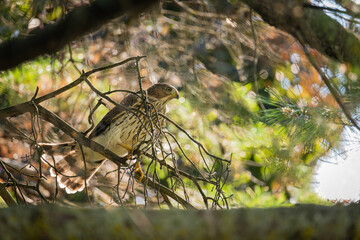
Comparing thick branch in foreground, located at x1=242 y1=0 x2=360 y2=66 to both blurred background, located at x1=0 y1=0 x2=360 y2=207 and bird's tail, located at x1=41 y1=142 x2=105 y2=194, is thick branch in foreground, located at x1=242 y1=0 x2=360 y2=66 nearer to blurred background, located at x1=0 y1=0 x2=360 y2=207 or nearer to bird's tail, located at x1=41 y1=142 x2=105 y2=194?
blurred background, located at x1=0 y1=0 x2=360 y2=207

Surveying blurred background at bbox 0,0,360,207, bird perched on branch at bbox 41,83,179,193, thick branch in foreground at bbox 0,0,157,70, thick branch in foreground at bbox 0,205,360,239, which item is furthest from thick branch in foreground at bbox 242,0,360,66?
bird perched on branch at bbox 41,83,179,193

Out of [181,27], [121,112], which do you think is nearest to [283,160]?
[121,112]

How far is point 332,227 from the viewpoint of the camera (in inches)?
49.6

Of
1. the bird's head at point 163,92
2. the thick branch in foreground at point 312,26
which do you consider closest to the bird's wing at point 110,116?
the bird's head at point 163,92

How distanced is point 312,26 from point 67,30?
86cm

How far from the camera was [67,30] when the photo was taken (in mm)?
1430

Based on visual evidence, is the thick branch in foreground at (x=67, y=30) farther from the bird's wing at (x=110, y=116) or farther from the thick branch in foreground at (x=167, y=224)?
the bird's wing at (x=110, y=116)

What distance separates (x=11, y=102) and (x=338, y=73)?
2.84 meters

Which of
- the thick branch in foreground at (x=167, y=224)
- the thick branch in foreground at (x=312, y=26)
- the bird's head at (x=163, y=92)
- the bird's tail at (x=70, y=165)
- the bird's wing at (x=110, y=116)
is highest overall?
Answer: the bird's head at (x=163, y=92)

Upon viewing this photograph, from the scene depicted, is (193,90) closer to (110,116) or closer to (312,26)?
(110,116)

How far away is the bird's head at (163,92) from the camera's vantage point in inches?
163

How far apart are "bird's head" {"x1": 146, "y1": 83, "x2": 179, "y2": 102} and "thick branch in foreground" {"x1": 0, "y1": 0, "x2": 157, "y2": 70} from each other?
8.74 ft

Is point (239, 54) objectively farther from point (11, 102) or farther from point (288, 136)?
point (11, 102)

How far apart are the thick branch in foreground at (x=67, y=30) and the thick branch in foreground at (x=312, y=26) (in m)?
0.44
